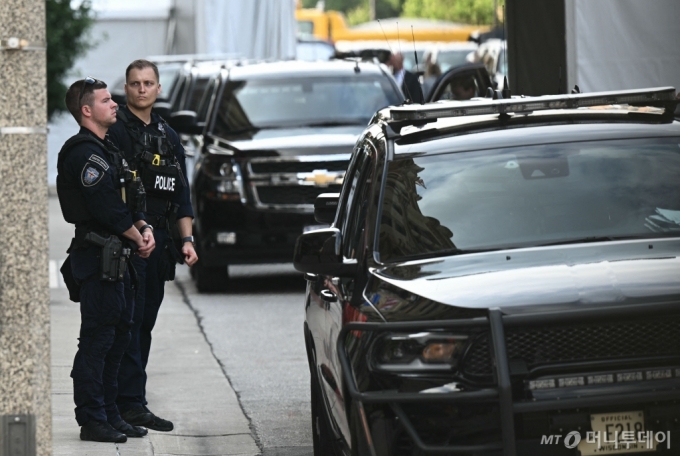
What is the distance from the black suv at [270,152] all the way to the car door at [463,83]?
1.18 meters

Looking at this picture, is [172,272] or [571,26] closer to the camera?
[172,272]

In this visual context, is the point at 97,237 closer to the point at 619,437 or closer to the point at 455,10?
the point at 619,437

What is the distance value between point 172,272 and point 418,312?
337 centimetres

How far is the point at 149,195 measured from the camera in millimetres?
7875

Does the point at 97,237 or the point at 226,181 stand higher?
the point at 97,237

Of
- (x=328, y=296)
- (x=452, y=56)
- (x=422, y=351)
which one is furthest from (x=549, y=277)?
(x=452, y=56)

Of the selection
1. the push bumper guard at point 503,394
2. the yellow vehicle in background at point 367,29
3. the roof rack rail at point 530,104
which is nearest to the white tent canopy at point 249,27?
the roof rack rail at point 530,104

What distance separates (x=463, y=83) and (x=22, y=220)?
27.8 feet

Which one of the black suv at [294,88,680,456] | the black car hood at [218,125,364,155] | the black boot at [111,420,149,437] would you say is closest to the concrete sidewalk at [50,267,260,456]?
the black boot at [111,420,149,437]

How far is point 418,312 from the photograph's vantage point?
5016mm

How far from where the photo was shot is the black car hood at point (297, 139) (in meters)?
13.6

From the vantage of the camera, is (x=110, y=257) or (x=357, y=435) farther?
(x=110, y=257)

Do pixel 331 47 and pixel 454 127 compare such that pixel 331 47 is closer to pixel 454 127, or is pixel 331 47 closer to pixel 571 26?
pixel 571 26

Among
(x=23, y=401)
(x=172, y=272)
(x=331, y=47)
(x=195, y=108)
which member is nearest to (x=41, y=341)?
(x=23, y=401)
